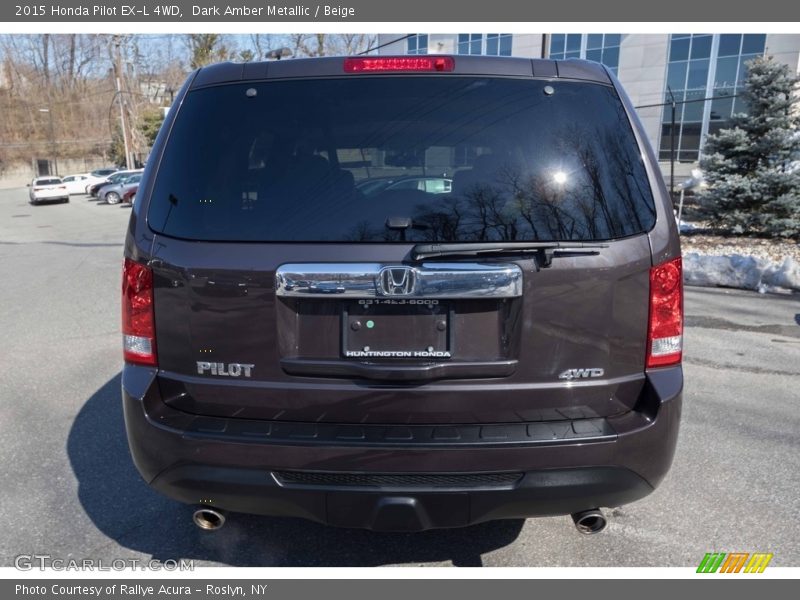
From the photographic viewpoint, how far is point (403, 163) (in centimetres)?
223

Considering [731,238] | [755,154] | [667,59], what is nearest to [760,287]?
[731,238]

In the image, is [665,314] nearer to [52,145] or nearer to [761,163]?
[761,163]

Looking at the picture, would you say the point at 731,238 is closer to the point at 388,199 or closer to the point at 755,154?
the point at 755,154

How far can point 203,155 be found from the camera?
2242 mm

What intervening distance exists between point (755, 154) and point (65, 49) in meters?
79.7

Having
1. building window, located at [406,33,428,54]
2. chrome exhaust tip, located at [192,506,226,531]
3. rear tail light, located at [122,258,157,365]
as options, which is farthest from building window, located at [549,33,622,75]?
chrome exhaust tip, located at [192,506,226,531]

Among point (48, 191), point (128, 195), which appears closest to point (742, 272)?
point (128, 195)

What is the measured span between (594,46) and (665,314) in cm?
3657

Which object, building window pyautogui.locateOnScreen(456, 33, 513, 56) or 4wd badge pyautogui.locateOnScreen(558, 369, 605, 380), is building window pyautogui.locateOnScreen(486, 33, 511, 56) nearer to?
building window pyautogui.locateOnScreen(456, 33, 513, 56)

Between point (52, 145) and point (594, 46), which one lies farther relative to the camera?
point (52, 145)

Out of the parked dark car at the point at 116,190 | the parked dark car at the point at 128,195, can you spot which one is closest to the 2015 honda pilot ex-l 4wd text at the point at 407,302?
the parked dark car at the point at 128,195

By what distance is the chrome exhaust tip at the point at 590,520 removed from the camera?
2.29 m

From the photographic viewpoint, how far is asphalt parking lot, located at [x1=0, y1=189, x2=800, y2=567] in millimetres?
2764

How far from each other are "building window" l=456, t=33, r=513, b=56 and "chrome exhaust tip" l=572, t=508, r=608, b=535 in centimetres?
3547
